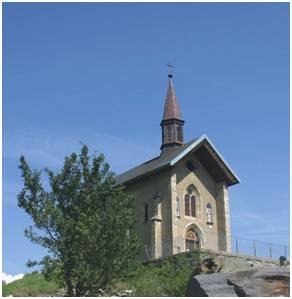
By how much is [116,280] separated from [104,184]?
3332mm

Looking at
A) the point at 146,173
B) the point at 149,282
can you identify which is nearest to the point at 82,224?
the point at 149,282

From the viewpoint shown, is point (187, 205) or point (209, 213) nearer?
point (187, 205)

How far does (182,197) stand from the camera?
35750 mm

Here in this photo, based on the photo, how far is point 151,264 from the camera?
1120 inches

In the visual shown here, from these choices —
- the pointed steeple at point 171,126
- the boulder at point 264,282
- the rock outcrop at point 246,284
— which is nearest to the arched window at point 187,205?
the pointed steeple at point 171,126

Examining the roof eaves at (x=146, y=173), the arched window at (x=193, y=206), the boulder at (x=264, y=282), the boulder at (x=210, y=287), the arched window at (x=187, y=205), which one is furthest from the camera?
the arched window at (x=193, y=206)

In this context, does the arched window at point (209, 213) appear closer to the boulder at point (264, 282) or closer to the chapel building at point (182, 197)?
the chapel building at point (182, 197)

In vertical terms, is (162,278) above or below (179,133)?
below

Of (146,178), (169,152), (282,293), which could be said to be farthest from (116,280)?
(169,152)

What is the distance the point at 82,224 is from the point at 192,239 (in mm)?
17655

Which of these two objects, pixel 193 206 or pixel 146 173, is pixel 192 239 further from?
pixel 146 173

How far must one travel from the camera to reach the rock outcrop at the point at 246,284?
1506cm

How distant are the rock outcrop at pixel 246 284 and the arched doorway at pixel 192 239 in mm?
19095

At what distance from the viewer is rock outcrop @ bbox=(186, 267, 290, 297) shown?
593 inches
